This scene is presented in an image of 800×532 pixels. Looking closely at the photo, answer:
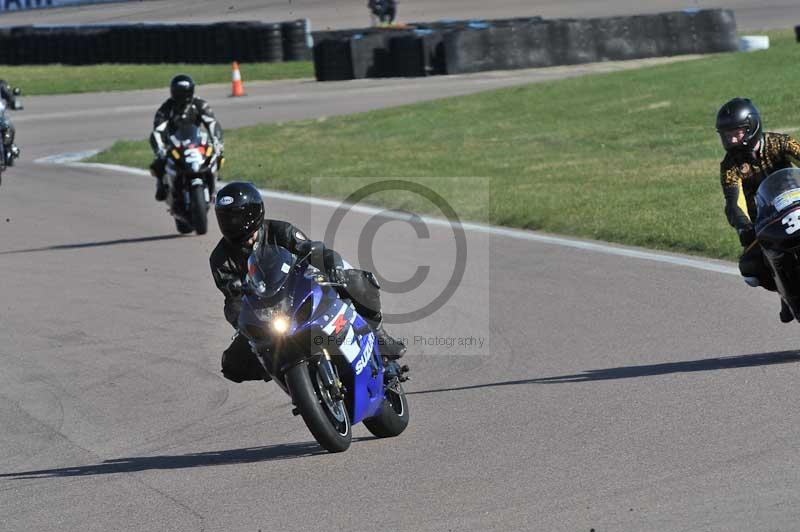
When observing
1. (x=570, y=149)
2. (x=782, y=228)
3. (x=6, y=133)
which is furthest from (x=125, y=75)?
(x=782, y=228)

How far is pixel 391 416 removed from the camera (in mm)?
7594

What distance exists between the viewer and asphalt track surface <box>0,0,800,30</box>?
46500mm

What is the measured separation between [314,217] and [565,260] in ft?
14.9

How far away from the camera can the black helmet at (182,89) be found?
15.8 m

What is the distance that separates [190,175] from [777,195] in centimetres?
868

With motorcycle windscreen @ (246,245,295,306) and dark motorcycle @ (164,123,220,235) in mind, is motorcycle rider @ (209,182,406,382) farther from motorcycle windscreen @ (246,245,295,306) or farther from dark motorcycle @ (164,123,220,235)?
dark motorcycle @ (164,123,220,235)

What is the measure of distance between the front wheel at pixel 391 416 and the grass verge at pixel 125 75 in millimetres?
30646

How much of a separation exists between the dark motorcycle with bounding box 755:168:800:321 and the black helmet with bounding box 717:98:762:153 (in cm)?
49

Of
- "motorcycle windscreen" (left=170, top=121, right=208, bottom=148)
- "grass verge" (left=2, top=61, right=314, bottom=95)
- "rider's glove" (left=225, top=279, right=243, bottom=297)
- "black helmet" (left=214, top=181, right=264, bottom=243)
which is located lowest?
"grass verge" (left=2, top=61, right=314, bottom=95)

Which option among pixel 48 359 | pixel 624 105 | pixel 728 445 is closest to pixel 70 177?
pixel 624 105

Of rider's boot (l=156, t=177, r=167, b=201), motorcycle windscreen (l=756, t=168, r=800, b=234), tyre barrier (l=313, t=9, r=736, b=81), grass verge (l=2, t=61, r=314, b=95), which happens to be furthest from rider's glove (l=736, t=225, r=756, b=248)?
grass verge (l=2, t=61, r=314, b=95)

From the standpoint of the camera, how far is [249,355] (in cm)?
755

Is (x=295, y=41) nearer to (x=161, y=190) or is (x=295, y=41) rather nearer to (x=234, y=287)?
(x=161, y=190)

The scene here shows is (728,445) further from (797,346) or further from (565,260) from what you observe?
(565,260)
